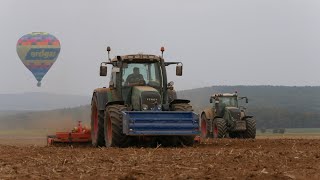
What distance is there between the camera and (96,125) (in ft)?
65.0

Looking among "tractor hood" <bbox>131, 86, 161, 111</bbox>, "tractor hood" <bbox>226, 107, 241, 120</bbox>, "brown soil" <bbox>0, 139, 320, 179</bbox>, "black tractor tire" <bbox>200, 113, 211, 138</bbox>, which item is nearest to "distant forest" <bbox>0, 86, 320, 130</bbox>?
"black tractor tire" <bbox>200, 113, 211, 138</bbox>

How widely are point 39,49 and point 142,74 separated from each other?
32.1 m

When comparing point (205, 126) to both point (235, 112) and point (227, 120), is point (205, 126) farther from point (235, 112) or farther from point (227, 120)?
point (235, 112)

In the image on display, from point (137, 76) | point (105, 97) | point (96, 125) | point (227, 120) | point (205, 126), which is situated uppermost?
point (137, 76)

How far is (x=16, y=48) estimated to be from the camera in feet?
169

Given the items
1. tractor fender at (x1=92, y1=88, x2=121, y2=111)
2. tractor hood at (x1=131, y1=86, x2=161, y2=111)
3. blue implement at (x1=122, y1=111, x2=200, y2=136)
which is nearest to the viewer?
blue implement at (x1=122, y1=111, x2=200, y2=136)

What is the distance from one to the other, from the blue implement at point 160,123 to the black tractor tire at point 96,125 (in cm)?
200

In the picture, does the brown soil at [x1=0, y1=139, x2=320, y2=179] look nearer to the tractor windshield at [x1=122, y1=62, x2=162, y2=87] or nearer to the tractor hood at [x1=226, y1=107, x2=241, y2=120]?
the tractor windshield at [x1=122, y1=62, x2=162, y2=87]

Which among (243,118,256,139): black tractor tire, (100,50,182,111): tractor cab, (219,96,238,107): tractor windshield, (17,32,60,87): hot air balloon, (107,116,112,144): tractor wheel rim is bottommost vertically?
(243,118,256,139): black tractor tire

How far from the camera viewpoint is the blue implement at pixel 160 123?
16.6 metres

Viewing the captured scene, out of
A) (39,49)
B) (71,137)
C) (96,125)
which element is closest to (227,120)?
(71,137)

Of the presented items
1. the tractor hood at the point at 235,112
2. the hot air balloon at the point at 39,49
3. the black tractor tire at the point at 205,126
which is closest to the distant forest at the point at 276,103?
the hot air balloon at the point at 39,49

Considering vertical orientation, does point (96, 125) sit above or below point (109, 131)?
above

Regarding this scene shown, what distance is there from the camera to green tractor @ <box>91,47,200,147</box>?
16906 millimetres
